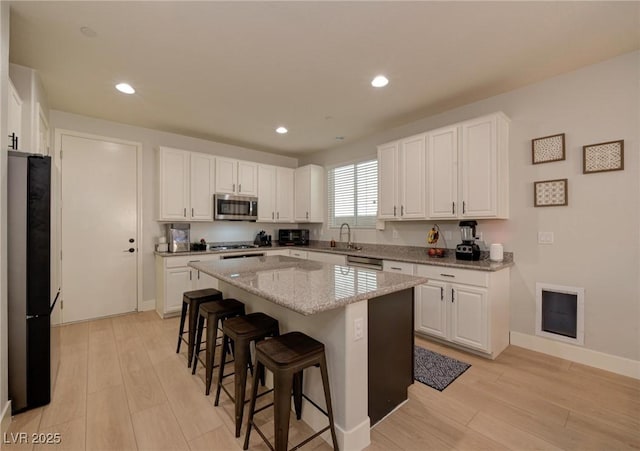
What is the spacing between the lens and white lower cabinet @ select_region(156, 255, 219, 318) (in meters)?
3.82

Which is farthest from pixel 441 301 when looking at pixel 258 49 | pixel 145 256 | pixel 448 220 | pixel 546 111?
pixel 145 256

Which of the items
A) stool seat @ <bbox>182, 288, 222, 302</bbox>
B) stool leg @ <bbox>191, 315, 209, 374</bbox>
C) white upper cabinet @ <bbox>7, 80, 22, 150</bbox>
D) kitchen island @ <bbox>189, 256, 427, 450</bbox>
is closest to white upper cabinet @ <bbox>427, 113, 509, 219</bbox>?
kitchen island @ <bbox>189, 256, 427, 450</bbox>

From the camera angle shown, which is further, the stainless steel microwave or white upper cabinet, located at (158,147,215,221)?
the stainless steel microwave

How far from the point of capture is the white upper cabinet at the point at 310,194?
5.35 meters

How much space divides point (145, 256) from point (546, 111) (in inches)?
210

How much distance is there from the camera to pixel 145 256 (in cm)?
416

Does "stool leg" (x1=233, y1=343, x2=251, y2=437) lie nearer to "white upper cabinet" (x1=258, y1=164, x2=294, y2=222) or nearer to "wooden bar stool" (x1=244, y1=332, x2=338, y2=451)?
"wooden bar stool" (x1=244, y1=332, x2=338, y2=451)

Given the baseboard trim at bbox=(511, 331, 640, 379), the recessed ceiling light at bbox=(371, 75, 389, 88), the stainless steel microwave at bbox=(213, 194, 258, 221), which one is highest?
the recessed ceiling light at bbox=(371, 75, 389, 88)

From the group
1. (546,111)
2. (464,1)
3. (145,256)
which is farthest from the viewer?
(145,256)

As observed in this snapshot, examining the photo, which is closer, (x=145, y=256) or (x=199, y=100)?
(x=199, y=100)

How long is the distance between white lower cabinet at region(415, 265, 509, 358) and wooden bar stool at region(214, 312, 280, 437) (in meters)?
1.87

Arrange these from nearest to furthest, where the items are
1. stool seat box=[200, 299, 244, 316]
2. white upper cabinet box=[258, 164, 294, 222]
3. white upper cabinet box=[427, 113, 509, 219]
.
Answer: stool seat box=[200, 299, 244, 316] → white upper cabinet box=[427, 113, 509, 219] → white upper cabinet box=[258, 164, 294, 222]

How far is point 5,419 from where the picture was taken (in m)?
1.74

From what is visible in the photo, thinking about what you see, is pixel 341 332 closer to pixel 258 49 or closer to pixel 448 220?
pixel 258 49
